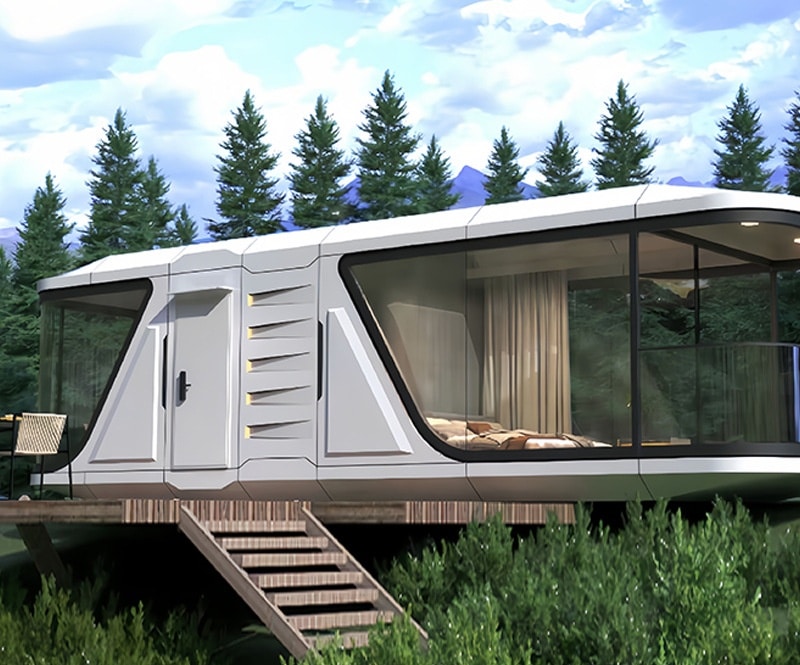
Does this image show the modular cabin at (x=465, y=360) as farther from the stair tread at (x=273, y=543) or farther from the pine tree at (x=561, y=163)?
the pine tree at (x=561, y=163)

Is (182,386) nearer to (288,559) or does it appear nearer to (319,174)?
(288,559)

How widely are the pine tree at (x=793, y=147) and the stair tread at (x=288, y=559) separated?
1977 centimetres

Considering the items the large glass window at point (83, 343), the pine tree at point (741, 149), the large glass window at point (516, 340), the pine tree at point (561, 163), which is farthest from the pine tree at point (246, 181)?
the large glass window at point (516, 340)

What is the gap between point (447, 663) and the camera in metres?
6.50

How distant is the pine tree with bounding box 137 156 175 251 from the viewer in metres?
31.0

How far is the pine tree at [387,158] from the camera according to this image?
99.0 feet

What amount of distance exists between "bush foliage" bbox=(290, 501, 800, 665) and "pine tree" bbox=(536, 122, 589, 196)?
23.4 m

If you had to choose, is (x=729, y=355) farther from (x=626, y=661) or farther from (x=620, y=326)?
(x=626, y=661)

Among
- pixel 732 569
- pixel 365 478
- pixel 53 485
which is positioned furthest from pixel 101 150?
pixel 732 569

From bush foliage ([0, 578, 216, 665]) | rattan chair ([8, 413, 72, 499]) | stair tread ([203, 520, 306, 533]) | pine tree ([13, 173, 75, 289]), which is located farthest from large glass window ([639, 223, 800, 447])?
pine tree ([13, 173, 75, 289])

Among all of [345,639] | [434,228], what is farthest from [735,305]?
[345,639]

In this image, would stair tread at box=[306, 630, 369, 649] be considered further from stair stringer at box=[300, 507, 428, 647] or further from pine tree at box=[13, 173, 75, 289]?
pine tree at box=[13, 173, 75, 289]

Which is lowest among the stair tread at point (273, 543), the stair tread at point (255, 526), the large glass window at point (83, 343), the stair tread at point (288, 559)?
the stair tread at point (288, 559)

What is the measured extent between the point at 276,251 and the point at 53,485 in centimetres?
311
